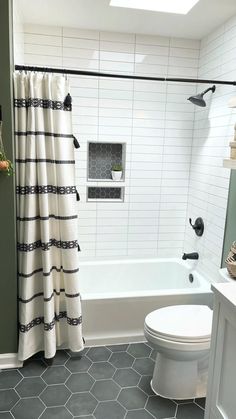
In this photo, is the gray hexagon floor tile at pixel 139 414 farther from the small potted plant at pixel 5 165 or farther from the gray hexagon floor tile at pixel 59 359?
the small potted plant at pixel 5 165

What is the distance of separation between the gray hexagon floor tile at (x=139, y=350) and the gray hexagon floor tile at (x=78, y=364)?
12.8 inches

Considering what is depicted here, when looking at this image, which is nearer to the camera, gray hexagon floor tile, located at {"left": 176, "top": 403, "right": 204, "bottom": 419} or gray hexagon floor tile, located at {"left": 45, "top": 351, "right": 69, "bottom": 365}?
gray hexagon floor tile, located at {"left": 176, "top": 403, "right": 204, "bottom": 419}

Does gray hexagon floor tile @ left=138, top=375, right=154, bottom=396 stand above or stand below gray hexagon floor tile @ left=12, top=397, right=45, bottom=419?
below

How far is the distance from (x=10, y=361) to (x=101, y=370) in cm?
60

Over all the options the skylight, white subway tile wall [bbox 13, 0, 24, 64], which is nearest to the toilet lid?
white subway tile wall [bbox 13, 0, 24, 64]

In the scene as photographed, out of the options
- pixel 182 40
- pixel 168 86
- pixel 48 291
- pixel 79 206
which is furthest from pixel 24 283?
pixel 182 40

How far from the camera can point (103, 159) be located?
9.76 ft

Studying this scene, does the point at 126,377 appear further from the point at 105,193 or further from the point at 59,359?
the point at 105,193

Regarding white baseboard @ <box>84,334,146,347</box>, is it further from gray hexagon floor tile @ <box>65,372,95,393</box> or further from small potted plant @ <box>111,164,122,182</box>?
small potted plant @ <box>111,164,122,182</box>

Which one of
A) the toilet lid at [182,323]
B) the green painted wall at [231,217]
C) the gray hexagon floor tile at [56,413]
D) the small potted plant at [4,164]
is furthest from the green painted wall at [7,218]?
the green painted wall at [231,217]

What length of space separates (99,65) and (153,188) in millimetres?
1173

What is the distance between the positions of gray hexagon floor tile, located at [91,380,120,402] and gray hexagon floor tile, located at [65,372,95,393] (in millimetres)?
41

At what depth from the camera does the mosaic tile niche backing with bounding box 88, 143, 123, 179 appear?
2.95 meters

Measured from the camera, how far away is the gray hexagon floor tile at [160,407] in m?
1.79
